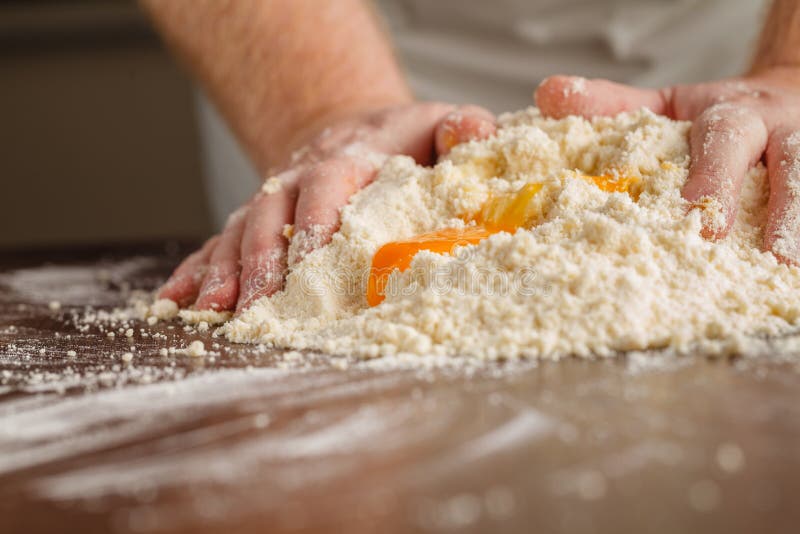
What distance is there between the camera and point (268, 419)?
59cm

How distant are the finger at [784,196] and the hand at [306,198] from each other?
0.35m

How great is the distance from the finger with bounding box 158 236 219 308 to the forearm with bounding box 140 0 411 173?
383 millimetres

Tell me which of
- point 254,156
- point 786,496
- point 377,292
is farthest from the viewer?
point 254,156

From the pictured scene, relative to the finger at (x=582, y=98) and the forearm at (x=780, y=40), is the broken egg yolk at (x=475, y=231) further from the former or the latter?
the forearm at (x=780, y=40)

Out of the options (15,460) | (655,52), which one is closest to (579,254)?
(15,460)

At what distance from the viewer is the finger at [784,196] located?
2.72ft

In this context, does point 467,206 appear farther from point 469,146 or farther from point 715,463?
point 715,463

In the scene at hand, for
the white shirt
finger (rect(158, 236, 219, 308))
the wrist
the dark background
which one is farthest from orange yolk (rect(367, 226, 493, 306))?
the dark background

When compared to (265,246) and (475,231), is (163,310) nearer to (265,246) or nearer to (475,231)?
(265,246)

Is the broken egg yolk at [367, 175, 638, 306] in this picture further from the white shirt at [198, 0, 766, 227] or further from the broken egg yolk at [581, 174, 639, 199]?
the white shirt at [198, 0, 766, 227]

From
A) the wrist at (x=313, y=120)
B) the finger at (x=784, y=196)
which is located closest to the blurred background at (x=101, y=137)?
the wrist at (x=313, y=120)

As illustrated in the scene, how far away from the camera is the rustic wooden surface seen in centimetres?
43

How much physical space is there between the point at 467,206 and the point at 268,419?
1.40 feet

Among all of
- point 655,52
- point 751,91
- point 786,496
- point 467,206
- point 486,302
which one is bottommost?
point 786,496
